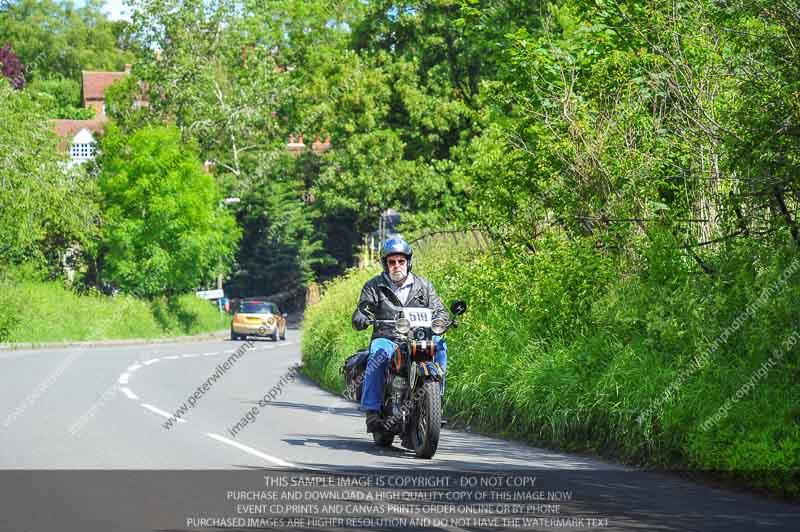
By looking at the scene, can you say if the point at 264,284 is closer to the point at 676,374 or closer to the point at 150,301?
the point at 150,301

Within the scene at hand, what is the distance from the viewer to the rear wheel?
13.6 m

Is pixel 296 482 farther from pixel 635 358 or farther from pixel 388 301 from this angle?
pixel 635 358

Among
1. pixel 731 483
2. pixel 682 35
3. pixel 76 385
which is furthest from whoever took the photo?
pixel 76 385

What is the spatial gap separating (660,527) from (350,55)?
47.0m

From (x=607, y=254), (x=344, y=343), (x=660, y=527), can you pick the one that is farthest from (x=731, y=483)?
(x=344, y=343)

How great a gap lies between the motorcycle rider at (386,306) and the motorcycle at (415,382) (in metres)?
0.09

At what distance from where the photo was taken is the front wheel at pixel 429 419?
482 inches

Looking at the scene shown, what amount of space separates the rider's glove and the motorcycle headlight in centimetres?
54

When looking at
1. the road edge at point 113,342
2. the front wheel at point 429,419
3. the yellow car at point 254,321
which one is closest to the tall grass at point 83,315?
the road edge at point 113,342

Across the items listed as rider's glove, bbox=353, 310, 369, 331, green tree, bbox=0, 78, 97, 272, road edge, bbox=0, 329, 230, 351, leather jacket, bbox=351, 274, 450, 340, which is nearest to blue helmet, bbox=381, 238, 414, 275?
leather jacket, bbox=351, 274, 450, 340

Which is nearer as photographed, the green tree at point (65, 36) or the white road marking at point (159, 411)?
the white road marking at point (159, 411)

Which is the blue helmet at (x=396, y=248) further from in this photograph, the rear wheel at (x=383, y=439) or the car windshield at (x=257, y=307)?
the car windshield at (x=257, y=307)

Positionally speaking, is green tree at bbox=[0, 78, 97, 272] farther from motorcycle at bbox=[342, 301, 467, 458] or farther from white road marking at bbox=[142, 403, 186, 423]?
motorcycle at bbox=[342, 301, 467, 458]

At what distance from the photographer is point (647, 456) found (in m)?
12.2
